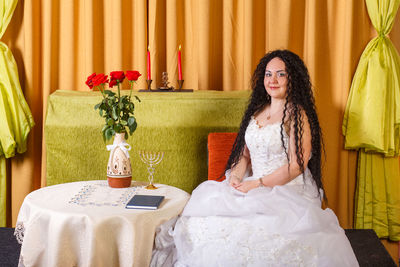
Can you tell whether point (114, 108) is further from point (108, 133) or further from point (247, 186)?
point (247, 186)

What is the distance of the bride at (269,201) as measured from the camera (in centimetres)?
173

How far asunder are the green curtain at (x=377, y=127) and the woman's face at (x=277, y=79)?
0.81 meters

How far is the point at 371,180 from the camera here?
2820 millimetres

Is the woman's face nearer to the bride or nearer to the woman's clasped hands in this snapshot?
the bride

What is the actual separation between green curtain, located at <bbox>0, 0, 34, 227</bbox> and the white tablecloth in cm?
121

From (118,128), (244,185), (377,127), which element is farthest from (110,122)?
(377,127)

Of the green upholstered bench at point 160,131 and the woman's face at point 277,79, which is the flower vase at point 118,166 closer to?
the green upholstered bench at point 160,131

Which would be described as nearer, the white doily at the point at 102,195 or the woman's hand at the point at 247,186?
the white doily at the point at 102,195

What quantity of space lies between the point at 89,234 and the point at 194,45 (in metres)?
1.78

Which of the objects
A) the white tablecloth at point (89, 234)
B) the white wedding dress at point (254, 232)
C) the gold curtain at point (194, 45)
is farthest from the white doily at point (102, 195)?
the gold curtain at point (194, 45)

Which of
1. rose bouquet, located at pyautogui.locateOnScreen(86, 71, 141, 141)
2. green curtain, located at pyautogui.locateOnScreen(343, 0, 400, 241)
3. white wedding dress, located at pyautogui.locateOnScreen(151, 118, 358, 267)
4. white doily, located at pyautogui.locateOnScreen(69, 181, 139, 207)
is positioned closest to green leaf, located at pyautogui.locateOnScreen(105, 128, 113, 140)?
rose bouquet, located at pyautogui.locateOnScreen(86, 71, 141, 141)

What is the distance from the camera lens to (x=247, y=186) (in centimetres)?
214

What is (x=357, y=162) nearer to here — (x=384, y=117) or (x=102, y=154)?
(x=384, y=117)

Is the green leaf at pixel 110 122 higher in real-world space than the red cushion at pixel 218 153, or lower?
higher
